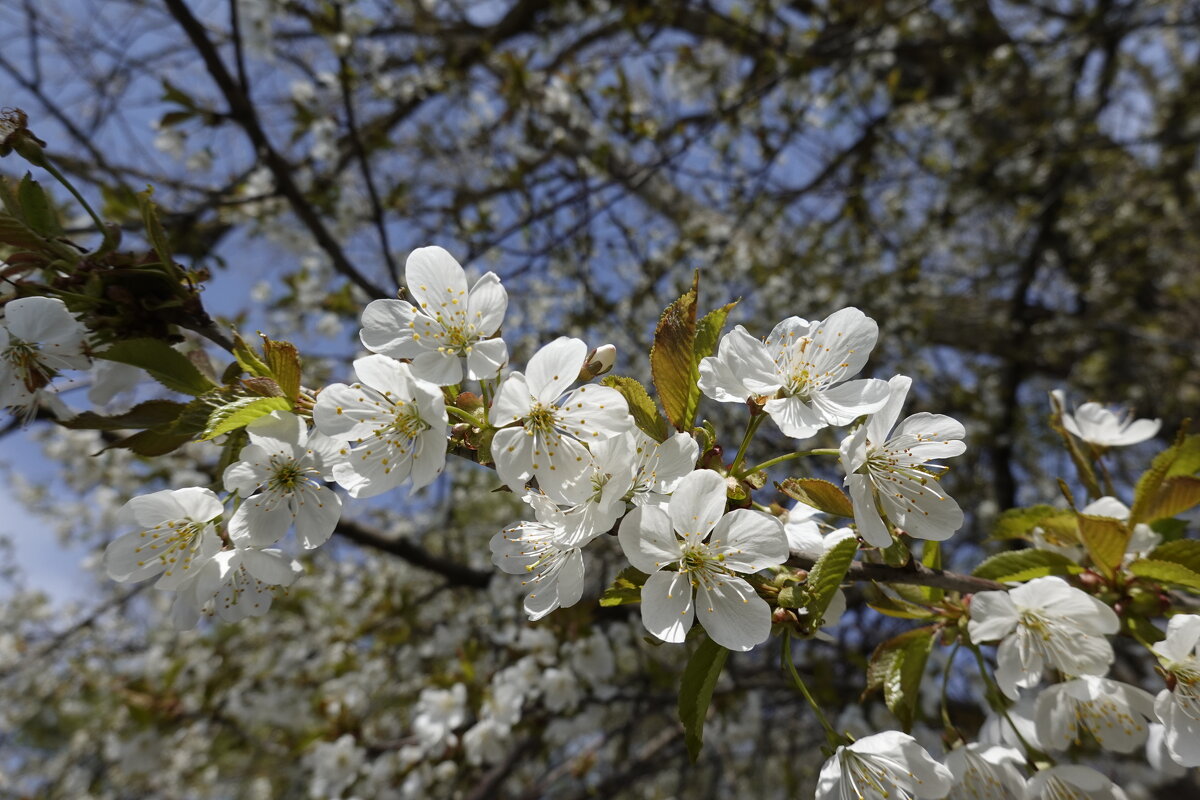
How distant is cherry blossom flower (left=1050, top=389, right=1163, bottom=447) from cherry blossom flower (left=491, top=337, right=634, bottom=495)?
3.96ft

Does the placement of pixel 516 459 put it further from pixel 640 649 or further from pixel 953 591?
pixel 640 649

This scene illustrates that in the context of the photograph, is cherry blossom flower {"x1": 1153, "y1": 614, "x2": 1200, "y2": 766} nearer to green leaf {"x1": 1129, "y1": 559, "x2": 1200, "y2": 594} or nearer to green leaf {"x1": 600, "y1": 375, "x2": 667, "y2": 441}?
green leaf {"x1": 1129, "y1": 559, "x2": 1200, "y2": 594}

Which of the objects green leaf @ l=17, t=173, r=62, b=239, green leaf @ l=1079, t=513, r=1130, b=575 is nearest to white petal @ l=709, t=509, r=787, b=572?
green leaf @ l=1079, t=513, r=1130, b=575

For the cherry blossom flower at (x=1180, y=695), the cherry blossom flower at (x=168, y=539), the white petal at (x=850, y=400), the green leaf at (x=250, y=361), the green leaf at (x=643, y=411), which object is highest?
the green leaf at (x=250, y=361)

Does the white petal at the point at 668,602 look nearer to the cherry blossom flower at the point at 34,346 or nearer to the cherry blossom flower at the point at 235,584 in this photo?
the cherry blossom flower at the point at 235,584

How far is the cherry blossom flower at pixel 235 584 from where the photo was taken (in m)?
0.98

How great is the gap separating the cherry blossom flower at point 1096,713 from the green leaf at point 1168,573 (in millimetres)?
188

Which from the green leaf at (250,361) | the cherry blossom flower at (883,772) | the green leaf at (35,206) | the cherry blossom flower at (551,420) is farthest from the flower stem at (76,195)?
the cherry blossom flower at (883,772)

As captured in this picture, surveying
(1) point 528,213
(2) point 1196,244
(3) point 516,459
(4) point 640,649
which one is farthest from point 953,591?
(2) point 1196,244

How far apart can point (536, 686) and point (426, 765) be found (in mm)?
607

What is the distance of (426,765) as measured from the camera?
8.93 feet

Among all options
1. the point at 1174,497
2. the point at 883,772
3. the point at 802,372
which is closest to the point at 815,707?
the point at 883,772

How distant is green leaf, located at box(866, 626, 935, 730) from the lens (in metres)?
1.08

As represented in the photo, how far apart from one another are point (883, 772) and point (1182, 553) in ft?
1.95
